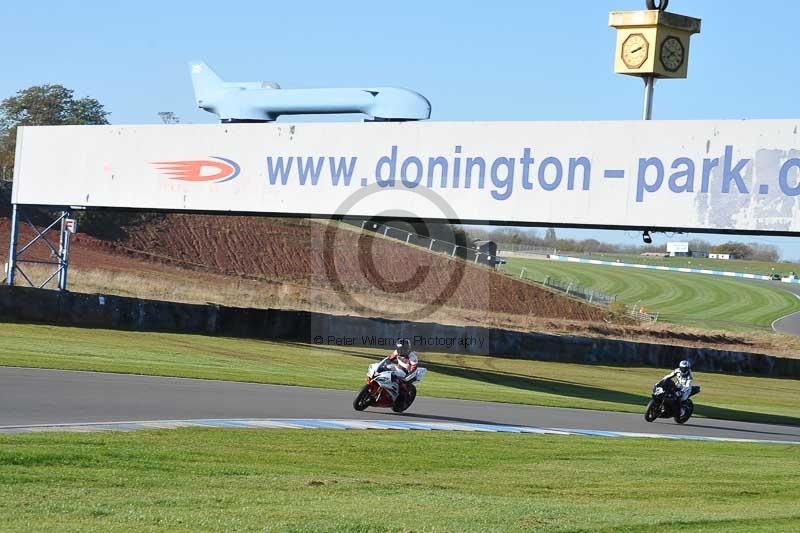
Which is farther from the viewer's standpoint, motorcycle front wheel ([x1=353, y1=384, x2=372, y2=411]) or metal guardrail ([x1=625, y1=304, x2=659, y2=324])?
metal guardrail ([x1=625, y1=304, x2=659, y2=324])

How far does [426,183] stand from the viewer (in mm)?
27188

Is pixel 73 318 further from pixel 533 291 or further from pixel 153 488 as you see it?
pixel 533 291

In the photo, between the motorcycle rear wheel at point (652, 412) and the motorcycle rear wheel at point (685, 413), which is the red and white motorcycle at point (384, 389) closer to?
the motorcycle rear wheel at point (652, 412)

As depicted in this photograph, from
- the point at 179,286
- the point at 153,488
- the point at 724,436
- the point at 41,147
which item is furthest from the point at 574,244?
the point at 153,488

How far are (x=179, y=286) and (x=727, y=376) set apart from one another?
25536 millimetres

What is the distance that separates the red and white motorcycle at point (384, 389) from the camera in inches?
765

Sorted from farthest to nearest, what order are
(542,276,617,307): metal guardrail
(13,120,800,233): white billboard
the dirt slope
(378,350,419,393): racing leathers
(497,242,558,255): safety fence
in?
(497,242,558,255): safety fence → (542,276,617,307): metal guardrail → the dirt slope → (13,120,800,233): white billboard → (378,350,419,393): racing leathers

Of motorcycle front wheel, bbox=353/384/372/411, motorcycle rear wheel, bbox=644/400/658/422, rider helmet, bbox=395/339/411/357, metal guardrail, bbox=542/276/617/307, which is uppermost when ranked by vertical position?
metal guardrail, bbox=542/276/617/307

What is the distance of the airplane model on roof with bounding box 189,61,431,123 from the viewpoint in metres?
28.5

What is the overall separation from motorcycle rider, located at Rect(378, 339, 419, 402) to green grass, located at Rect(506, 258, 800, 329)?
56849 mm

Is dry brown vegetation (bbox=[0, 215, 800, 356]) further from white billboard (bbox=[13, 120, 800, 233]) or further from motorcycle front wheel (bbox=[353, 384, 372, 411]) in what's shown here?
motorcycle front wheel (bbox=[353, 384, 372, 411])

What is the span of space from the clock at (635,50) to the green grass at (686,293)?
51708 mm

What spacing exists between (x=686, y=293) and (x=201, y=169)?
74502 millimetres

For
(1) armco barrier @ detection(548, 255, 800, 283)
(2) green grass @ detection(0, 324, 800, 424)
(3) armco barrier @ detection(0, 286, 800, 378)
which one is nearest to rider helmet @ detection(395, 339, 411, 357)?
(2) green grass @ detection(0, 324, 800, 424)
